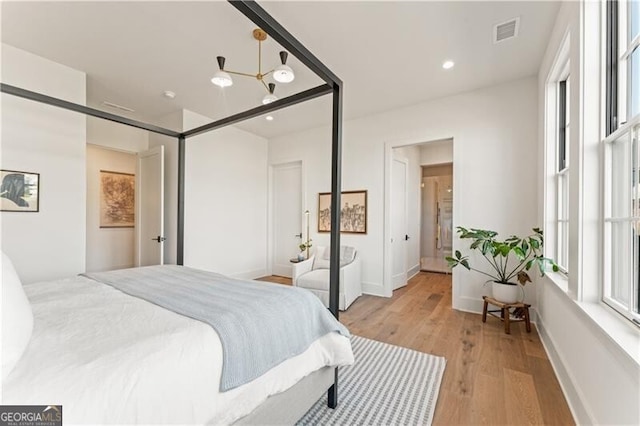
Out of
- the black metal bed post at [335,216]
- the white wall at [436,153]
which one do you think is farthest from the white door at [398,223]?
the black metal bed post at [335,216]

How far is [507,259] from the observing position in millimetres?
3162

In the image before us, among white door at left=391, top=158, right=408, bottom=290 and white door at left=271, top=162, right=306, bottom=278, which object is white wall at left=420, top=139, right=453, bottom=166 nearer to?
white door at left=391, top=158, right=408, bottom=290

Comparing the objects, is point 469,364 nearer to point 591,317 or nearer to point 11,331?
point 591,317

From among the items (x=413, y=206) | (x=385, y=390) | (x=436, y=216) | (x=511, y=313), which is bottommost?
(x=385, y=390)

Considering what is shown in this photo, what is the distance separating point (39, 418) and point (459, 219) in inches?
149

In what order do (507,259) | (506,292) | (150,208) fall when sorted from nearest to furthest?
1. (506,292)
2. (507,259)
3. (150,208)

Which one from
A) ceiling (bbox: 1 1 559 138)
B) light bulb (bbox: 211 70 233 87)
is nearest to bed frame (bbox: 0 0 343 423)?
light bulb (bbox: 211 70 233 87)

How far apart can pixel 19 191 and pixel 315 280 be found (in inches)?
128

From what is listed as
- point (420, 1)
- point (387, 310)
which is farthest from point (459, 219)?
point (420, 1)

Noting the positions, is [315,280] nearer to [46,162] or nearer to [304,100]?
[304,100]

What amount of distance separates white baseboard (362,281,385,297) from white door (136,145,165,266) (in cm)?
304

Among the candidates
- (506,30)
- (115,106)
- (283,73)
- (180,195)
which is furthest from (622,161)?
(115,106)

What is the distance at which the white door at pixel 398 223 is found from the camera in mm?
4430

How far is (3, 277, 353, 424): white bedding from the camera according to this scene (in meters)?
0.75
